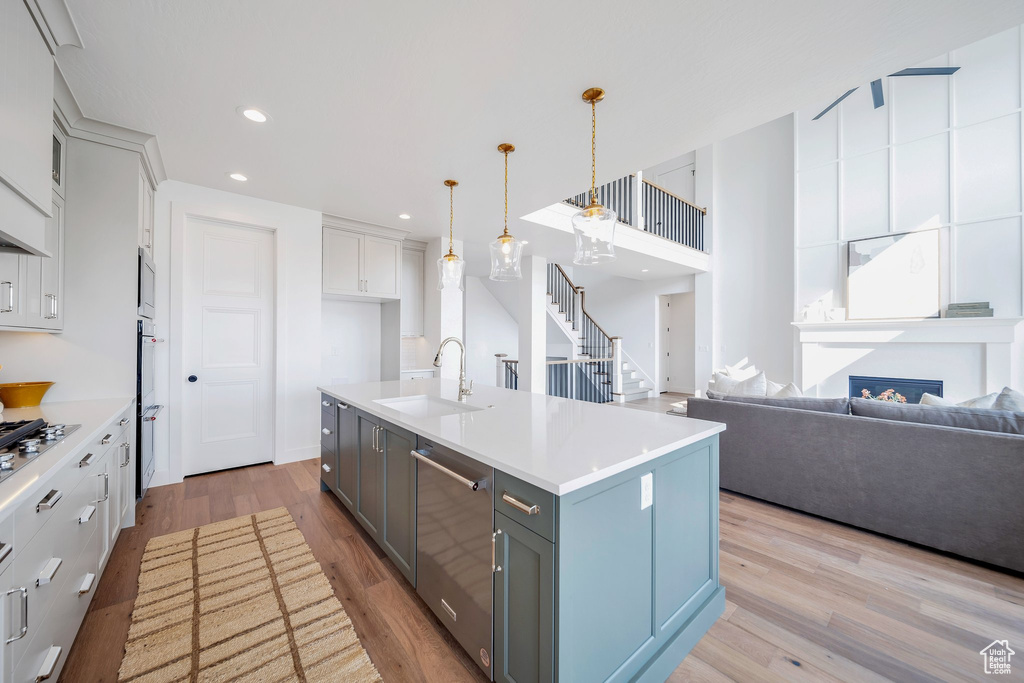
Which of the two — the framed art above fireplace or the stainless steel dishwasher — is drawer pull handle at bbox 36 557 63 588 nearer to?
the stainless steel dishwasher

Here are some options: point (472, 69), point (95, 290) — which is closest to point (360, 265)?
point (95, 290)

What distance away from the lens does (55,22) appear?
1617 millimetres

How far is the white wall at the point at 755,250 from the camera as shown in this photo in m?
6.63

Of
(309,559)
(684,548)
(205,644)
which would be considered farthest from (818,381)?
(205,644)

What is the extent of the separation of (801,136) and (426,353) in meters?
7.04

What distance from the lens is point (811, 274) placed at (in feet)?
20.4

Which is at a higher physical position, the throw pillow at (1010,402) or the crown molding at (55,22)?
the crown molding at (55,22)

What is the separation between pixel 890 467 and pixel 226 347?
5.31 m

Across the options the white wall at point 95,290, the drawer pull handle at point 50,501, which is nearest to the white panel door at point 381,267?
the white wall at point 95,290

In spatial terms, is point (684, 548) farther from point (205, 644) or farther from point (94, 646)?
point (94, 646)

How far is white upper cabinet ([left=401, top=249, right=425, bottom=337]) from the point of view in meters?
5.18

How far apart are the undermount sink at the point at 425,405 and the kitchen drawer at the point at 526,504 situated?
3.49 ft

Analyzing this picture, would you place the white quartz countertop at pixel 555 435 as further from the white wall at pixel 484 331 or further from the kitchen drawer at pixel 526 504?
the white wall at pixel 484 331

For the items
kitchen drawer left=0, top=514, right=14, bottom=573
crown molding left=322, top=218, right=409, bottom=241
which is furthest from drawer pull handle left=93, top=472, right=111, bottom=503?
crown molding left=322, top=218, right=409, bottom=241
